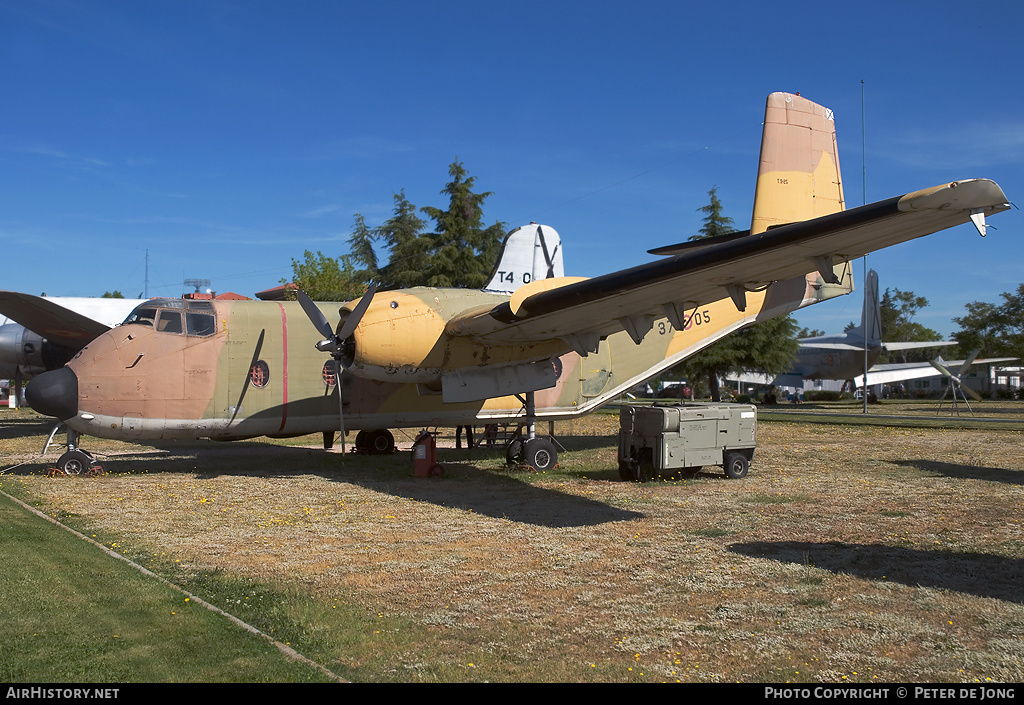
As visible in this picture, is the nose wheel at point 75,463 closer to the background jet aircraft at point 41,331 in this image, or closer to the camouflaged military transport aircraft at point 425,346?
the camouflaged military transport aircraft at point 425,346

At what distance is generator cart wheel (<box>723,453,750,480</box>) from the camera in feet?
48.3

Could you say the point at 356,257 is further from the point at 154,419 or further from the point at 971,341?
the point at 971,341

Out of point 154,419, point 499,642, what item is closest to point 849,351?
point 154,419

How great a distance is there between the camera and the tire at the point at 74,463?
14.8 meters

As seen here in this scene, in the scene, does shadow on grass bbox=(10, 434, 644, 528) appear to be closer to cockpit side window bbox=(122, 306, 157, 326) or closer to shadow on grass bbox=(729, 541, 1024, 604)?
shadow on grass bbox=(729, 541, 1024, 604)

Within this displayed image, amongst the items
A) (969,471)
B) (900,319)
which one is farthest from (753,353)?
(900,319)

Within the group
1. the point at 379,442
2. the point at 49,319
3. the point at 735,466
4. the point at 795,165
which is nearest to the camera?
the point at 735,466

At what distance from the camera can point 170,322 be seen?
14.8 meters

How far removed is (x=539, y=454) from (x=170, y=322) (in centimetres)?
796

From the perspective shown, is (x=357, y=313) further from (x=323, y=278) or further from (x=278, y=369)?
(x=323, y=278)

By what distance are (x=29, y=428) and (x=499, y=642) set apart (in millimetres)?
29271

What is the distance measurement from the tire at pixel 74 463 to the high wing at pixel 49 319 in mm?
9526

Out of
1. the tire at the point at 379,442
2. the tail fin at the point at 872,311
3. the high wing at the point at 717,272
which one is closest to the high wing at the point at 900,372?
the tail fin at the point at 872,311

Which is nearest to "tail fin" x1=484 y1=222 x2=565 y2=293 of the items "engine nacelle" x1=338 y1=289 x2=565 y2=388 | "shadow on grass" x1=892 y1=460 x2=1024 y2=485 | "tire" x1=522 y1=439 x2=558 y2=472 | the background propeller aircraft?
"engine nacelle" x1=338 y1=289 x2=565 y2=388
